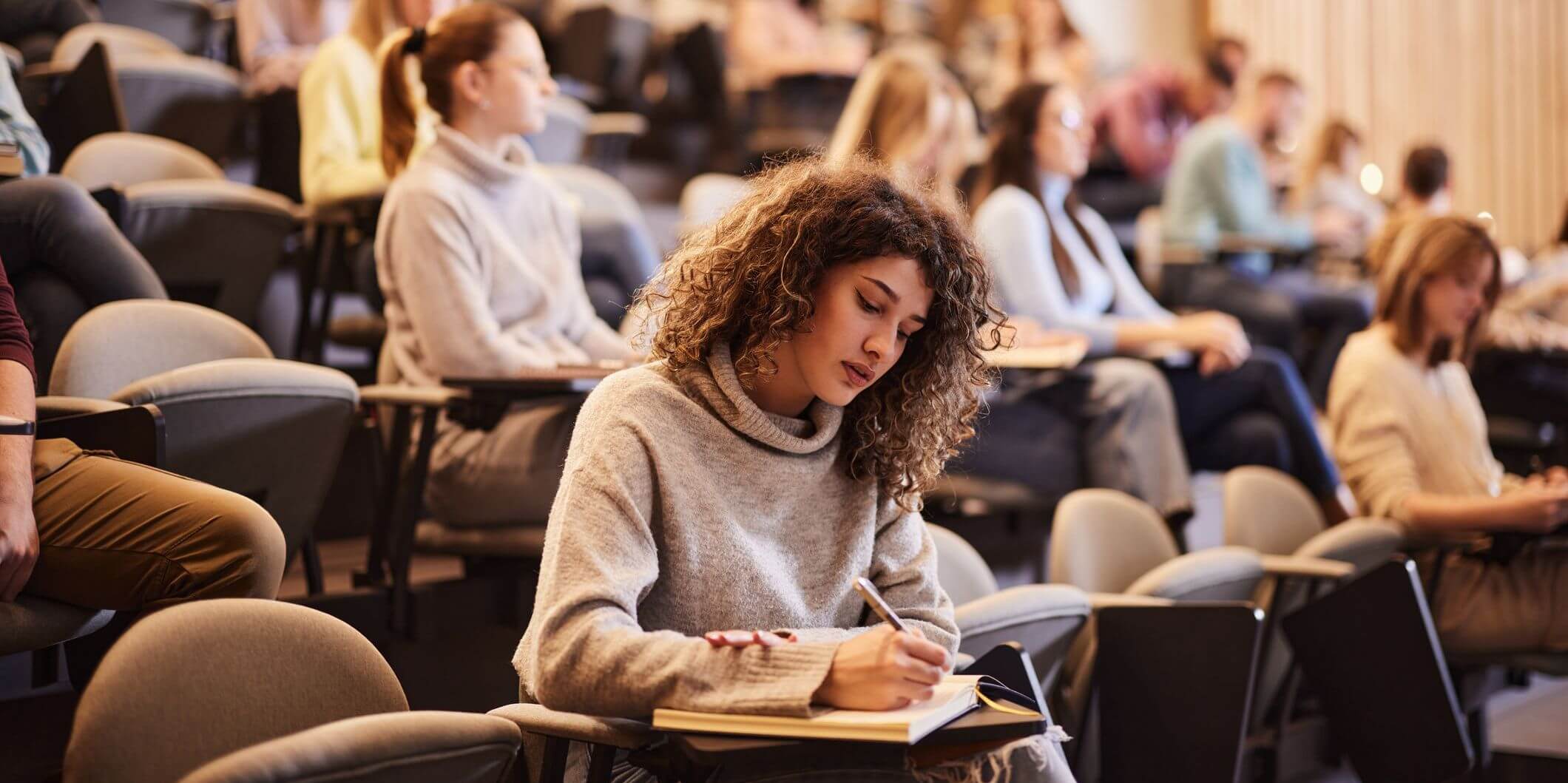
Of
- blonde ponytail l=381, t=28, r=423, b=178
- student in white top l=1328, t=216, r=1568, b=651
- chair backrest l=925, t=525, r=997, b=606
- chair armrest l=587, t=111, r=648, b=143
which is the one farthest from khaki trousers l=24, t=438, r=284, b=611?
chair armrest l=587, t=111, r=648, b=143

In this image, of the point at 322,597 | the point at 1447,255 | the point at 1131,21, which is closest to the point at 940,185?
the point at 322,597

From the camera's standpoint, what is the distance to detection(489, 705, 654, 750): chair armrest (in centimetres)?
136

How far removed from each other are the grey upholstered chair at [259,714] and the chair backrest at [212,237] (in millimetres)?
1626

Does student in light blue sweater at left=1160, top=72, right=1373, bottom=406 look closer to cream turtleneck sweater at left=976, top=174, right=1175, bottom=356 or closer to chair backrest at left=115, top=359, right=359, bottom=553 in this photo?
cream turtleneck sweater at left=976, top=174, right=1175, bottom=356

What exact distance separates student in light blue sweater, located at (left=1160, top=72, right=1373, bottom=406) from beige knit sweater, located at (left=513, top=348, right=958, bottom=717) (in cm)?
338

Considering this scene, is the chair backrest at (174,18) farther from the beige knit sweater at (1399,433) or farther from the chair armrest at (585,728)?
the chair armrest at (585,728)

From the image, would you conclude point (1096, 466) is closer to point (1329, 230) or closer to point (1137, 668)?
point (1137, 668)

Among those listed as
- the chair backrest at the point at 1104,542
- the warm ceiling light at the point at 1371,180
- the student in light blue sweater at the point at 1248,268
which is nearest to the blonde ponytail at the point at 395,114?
the chair backrest at the point at 1104,542

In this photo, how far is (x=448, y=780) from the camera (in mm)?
1235

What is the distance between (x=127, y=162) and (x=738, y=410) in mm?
2032

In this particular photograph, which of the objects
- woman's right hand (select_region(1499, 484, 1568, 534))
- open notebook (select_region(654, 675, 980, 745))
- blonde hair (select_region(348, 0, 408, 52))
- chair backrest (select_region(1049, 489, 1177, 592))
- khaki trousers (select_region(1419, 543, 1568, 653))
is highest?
blonde hair (select_region(348, 0, 408, 52))

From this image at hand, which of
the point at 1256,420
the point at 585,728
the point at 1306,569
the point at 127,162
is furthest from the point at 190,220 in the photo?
the point at 1256,420

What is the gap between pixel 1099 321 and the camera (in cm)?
349

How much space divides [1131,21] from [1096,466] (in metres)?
6.14
